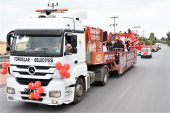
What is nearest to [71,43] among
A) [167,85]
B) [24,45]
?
[24,45]

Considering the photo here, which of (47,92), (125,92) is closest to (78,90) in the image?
(47,92)

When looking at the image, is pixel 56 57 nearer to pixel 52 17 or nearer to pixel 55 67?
pixel 55 67

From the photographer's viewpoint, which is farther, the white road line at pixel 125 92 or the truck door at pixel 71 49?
the white road line at pixel 125 92

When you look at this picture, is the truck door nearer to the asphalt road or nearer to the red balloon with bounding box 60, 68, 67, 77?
the red balloon with bounding box 60, 68, 67, 77

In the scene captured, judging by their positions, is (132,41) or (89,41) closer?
(89,41)

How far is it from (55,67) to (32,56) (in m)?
0.77

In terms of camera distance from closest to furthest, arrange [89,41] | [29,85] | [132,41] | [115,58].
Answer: [29,85]
[89,41]
[115,58]
[132,41]

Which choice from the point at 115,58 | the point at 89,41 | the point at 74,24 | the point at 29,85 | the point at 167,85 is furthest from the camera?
the point at 115,58

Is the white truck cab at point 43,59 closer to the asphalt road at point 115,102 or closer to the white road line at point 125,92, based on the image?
the asphalt road at point 115,102

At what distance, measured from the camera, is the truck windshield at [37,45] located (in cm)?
837

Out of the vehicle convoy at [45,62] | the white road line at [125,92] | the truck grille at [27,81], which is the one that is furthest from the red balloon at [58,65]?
the white road line at [125,92]

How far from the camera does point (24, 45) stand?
342 inches

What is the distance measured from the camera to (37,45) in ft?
28.0

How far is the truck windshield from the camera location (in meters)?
8.37
